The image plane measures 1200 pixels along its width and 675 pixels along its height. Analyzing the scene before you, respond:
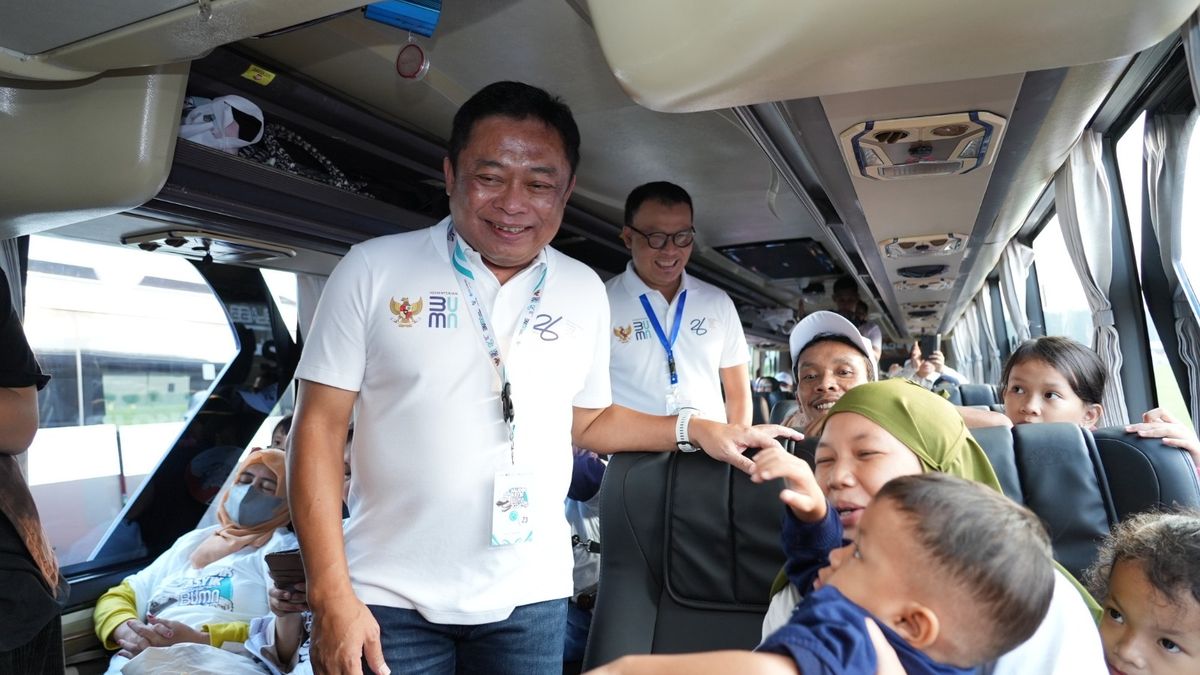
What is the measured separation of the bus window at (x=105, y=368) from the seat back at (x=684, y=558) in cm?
356

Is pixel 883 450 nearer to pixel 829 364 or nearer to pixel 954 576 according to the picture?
pixel 954 576

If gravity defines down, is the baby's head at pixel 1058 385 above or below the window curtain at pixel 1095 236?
below

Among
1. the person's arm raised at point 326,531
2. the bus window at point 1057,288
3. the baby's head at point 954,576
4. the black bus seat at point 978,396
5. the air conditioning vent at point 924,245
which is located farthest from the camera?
the black bus seat at point 978,396

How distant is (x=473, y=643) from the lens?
1.81 m

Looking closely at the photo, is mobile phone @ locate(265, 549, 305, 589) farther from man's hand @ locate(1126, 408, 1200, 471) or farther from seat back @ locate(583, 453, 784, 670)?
man's hand @ locate(1126, 408, 1200, 471)

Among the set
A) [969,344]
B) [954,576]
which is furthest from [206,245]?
[969,344]

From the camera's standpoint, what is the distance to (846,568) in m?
1.26

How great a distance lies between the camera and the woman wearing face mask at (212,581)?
12.4 ft

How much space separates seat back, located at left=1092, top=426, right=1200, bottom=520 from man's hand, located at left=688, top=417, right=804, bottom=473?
3.06 ft

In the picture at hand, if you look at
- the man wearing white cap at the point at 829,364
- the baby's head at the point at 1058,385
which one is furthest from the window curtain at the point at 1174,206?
the man wearing white cap at the point at 829,364

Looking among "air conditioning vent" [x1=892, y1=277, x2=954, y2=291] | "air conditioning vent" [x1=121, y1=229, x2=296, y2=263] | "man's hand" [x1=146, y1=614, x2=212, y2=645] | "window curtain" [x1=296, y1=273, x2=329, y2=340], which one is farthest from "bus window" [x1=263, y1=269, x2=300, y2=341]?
"air conditioning vent" [x1=892, y1=277, x2=954, y2=291]

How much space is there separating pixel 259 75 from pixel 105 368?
237cm

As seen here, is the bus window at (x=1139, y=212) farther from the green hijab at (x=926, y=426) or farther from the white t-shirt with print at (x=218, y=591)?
the white t-shirt with print at (x=218, y=591)

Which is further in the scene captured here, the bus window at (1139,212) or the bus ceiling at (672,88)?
the bus window at (1139,212)
